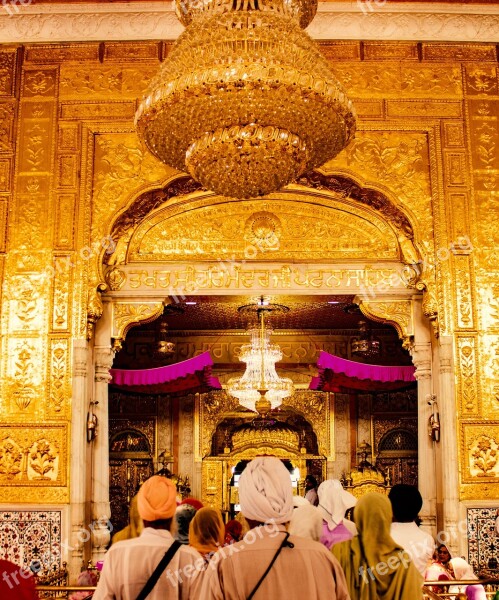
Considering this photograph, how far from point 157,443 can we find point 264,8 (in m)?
8.63

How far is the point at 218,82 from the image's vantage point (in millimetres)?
3846

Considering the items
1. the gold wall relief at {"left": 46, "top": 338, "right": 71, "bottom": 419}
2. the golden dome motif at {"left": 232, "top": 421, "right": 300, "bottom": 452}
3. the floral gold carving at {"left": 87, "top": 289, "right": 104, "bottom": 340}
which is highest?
the floral gold carving at {"left": 87, "top": 289, "right": 104, "bottom": 340}

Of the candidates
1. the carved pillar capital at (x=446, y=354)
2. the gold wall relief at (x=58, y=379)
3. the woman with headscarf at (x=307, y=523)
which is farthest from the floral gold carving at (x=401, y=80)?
the woman with headscarf at (x=307, y=523)

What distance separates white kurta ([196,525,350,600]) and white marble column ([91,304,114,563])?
4.84 m

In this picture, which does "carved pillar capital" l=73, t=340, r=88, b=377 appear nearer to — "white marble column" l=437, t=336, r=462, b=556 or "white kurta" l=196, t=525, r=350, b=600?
"white marble column" l=437, t=336, r=462, b=556

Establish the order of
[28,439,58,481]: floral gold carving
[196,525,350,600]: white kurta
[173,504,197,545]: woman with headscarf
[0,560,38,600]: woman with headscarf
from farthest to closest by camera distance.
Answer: [28,439,58,481]: floral gold carving
[173,504,197,545]: woman with headscarf
[0,560,38,600]: woman with headscarf
[196,525,350,600]: white kurta

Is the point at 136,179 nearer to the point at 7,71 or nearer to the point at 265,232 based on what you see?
the point at 265,232

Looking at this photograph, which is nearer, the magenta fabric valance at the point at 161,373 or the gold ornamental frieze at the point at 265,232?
the gold ornamental frieze at the point at 265,232

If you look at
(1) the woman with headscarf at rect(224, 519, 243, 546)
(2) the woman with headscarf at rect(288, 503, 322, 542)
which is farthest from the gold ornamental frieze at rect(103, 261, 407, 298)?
(2) the woman with headscarf at rect(288, 503, 322, 542)

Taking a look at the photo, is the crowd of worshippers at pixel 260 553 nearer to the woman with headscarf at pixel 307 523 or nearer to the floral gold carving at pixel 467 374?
the woman with headscarf at pixel 307 523

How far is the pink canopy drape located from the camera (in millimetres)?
9555

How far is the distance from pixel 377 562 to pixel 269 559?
28.3 inches

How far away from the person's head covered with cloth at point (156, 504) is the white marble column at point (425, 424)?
4686 millimetres

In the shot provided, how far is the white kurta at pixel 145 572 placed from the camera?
2.49m
